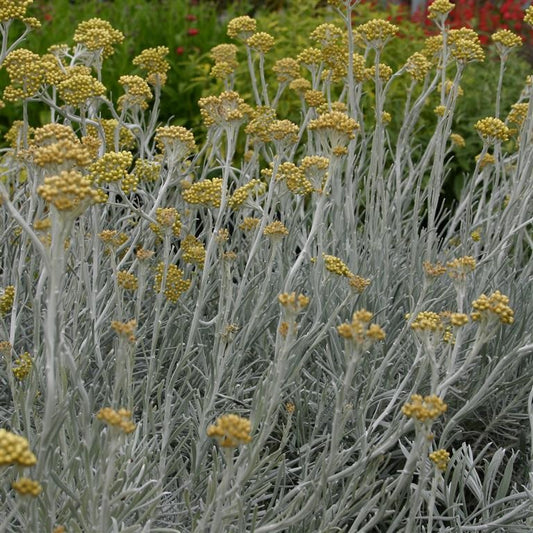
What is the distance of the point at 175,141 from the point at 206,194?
0.57 feet

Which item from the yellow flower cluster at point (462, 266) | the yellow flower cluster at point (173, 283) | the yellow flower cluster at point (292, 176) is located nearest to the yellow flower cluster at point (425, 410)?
the yellow flower cluster at point (462, 266)

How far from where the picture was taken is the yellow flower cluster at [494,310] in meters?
1.80

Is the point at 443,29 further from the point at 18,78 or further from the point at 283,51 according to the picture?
the point at 283,51

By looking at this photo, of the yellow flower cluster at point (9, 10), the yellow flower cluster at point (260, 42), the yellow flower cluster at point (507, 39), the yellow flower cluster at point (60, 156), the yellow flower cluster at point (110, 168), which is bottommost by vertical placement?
the yellow flower cluster at point (110, 168)

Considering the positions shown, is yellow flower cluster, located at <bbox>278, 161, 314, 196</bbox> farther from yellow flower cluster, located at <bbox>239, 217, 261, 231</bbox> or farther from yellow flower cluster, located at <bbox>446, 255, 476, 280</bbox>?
yellow flower cluster, located at <bbox>446, 255, 476, 280</bbox>

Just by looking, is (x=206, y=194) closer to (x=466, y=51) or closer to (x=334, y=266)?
(x=334, y=266)

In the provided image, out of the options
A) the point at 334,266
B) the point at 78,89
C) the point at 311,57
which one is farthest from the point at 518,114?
the point at 78,89

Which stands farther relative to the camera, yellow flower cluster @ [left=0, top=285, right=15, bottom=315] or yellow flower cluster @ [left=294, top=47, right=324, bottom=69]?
yellow flower cluster @ [left=294, top=47, right=324, bottom=69]

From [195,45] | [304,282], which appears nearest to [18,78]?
[304,282]

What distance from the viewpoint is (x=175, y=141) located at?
2.42 m

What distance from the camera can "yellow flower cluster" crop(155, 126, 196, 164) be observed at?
240cm

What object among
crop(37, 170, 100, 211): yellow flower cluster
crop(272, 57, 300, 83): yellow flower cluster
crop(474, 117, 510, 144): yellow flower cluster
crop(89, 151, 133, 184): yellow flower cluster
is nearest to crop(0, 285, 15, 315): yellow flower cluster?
crop(89, 151, 133, 184): yellow flower cluster

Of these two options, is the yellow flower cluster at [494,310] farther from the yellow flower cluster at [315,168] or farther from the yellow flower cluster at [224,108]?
the yellow flower cluster at [224,108]

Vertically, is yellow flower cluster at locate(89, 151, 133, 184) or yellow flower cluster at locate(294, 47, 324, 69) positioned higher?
yellow flower cluster at locate(294, 47, 324, 69)
